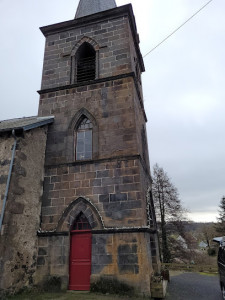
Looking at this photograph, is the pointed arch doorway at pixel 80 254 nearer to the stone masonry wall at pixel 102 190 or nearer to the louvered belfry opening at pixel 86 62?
the stone masonry wall at pixel 102 190

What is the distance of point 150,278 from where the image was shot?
22.5ft

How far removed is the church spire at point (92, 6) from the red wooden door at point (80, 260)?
11843 mm

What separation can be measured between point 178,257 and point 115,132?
46.9 feet

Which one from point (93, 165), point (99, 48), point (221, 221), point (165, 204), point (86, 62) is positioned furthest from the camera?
point (221, 221)

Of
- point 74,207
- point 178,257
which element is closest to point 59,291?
point 74,207

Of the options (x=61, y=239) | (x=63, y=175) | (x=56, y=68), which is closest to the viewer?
(x=61, y=239)

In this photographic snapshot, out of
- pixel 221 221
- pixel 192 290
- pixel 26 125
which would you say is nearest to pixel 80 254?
pixel 192 290

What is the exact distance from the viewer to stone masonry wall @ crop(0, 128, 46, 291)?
636 centimetres

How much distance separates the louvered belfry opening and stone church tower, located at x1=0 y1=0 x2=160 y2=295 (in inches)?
1.8

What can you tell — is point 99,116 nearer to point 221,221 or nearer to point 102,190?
point 102,190

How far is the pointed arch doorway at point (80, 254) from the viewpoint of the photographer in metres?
7.17

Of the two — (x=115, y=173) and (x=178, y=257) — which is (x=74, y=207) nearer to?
(x=115, y=173)

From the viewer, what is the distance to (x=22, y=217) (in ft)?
23.4

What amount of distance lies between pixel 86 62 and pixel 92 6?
4986 millimetres
